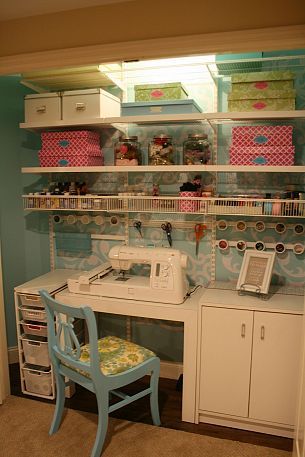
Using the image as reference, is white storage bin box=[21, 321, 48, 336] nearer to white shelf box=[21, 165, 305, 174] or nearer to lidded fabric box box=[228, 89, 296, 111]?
white shelf box=[21, 165, 305, 174]

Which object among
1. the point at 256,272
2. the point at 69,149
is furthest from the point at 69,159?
the point at 256,272

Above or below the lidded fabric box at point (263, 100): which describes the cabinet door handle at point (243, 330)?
below

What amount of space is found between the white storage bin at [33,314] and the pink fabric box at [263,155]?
162 centimetres

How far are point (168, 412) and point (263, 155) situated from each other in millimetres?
1774

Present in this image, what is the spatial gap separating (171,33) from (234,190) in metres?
1.11

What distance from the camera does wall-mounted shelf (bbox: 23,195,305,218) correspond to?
2352 millimetres

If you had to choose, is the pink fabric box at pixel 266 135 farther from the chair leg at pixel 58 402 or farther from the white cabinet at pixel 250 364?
the chair leg at pixel 58 402

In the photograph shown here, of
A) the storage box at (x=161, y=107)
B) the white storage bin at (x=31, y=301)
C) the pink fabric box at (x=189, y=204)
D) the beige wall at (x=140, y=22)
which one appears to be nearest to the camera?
the beige wall at (x=140, y=22)

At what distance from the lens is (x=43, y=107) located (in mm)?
2676

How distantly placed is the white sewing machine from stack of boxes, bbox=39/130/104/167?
2.24 feet

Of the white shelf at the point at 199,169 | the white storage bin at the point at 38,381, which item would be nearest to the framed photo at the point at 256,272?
the white shelf at the point at 199,169

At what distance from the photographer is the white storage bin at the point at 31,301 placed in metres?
2.61

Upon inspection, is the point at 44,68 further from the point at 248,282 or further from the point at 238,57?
the point at 248,282

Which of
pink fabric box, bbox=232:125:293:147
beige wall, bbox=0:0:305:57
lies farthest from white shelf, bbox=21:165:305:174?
beige wall, bbox=0:0:305:57
